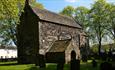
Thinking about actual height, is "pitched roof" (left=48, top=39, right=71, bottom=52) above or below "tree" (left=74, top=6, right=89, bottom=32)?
below

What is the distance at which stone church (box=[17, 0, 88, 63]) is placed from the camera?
45.8 metres

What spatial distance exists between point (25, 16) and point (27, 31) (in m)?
2.93

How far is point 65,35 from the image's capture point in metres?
53.8

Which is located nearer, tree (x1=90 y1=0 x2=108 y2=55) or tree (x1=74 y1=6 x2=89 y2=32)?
tree (x1=90 y1=0 x2=108 y2=55)

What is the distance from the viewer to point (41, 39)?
46.6m

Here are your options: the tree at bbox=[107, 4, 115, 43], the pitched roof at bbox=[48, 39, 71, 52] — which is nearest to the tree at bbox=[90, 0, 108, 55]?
the tree at bbox=[107, 4, 115, 43]

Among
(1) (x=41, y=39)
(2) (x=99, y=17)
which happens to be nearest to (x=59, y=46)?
(1) (x=41, y=39)

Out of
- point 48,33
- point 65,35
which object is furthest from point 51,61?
point 65,35

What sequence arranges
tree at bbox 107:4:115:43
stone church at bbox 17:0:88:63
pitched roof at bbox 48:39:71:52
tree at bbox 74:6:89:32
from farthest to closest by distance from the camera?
tree at bbox 74:6:89:32 → tree at bbox 107:4:115:43 → stone church at bbox 17:0:88:63 → pitched roof at bbox 48:39:71:52

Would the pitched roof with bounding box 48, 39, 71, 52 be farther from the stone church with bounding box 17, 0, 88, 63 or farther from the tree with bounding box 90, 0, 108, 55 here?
the tree with bounding box 90, 0, 108, 55

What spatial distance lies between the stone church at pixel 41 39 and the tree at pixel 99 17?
3030 cm

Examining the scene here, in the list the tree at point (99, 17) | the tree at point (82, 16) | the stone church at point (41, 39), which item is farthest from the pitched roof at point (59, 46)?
the tree at point (82, 16)

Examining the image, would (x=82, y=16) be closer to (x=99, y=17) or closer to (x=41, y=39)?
(x=99, y=17)

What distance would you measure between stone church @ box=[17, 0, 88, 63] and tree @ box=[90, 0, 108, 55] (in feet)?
99.4
